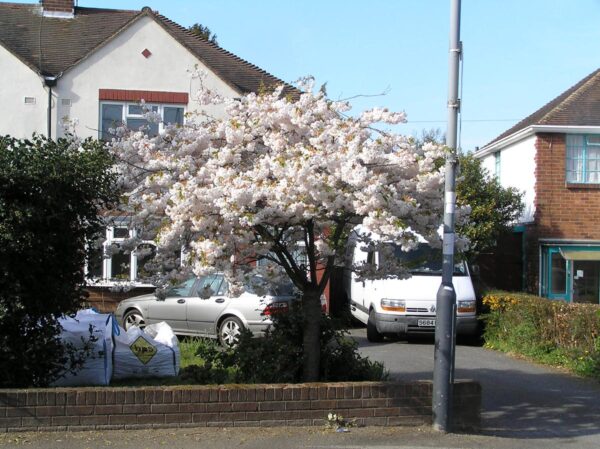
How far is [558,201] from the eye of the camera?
68.1ft

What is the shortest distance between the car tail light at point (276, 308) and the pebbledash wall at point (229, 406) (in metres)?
1.42

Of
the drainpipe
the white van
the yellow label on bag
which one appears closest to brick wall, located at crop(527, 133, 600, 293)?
the white van

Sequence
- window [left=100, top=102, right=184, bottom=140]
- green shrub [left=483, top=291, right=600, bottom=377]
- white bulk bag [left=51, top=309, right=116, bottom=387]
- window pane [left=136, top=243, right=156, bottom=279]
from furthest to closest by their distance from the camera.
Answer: window [left=100, top=102, right=184, bottom=140], green shrub [left=483, top=291, right=600, bottom=377], white bulk bag [left=51, top=309, right=116, bottom=387], window pane [left=136, top=243, right=156, bottom=279]

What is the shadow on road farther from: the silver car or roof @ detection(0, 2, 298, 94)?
roof @ detection(0, 2, 298, 94)

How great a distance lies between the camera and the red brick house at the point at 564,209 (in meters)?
20.7

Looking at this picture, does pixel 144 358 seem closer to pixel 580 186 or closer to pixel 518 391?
pixel 518 391

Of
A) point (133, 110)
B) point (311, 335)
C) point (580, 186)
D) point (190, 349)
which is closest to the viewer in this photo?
point (311, 335)

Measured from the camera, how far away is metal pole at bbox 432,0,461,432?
8.05 meters

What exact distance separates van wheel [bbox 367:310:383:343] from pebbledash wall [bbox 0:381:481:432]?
7274 millimetres

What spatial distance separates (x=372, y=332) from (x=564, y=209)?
771 cm

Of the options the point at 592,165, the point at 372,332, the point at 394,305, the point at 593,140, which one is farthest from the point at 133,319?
the point at 593,140

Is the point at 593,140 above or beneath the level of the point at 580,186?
above

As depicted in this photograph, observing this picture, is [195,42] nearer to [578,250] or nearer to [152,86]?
[152,86]

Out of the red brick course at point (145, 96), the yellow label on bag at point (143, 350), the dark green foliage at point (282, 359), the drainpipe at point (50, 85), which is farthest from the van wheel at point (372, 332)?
the drainpipe at point (50, 85)
